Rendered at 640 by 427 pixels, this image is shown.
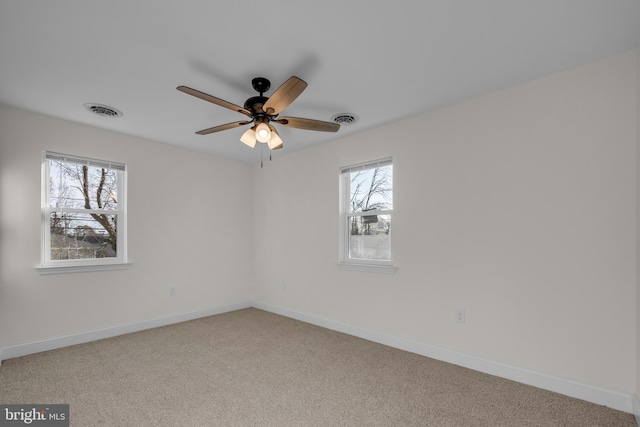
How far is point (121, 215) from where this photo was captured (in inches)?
150

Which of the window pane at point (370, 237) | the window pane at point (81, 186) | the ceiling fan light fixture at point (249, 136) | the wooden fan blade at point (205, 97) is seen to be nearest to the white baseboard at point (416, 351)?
the window pane at point (370, 237)

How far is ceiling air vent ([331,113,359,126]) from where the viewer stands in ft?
10.5

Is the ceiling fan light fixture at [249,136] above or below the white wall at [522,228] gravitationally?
above

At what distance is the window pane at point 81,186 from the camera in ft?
11.0

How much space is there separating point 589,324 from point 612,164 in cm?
113

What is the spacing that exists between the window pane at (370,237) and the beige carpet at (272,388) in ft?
3.25

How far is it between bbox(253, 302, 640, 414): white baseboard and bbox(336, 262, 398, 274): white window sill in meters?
0.67

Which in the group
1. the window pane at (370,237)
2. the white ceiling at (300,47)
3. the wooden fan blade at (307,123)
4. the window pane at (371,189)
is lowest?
the window pane at (370,237)

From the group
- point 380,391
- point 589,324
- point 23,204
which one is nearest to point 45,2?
point 23,204

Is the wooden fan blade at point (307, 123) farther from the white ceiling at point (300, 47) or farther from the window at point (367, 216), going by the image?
the window at point (367, 216)

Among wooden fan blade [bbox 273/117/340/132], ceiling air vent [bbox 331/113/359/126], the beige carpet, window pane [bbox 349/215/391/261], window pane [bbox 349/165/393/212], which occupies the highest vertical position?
ceiling air vent [bbox 331/113/359/126]

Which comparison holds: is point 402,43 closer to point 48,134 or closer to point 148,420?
point 148,420

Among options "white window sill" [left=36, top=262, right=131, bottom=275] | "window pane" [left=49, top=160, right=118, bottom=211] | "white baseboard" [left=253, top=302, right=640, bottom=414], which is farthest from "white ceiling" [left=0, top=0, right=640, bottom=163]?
"white baseboard" [left=253, top=302, right=640, bottom=414]

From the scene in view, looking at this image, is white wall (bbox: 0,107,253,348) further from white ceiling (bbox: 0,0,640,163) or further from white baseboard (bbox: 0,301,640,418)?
white ceiling (bbox: 0,0,640,163)
